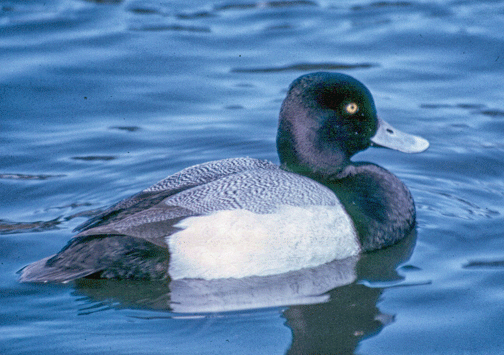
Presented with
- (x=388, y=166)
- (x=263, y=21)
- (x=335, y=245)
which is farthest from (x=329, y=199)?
(x=263, y=21)

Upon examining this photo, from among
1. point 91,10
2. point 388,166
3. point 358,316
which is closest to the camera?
point 358,316

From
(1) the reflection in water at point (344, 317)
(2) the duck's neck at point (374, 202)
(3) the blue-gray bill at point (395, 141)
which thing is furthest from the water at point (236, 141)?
(3) the blue-gray bill at point (395, 141)

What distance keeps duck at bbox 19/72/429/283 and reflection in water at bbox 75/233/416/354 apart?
0.06 m

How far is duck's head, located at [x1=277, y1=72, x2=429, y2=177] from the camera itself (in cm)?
506

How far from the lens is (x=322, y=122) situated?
5.10 meters

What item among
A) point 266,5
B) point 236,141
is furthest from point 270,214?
point 266,5

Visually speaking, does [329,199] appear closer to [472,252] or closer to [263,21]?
[472,252]

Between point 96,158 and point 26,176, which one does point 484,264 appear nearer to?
point 96,158

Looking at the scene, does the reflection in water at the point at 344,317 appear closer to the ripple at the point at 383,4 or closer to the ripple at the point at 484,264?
the ripple at the point at 484,264

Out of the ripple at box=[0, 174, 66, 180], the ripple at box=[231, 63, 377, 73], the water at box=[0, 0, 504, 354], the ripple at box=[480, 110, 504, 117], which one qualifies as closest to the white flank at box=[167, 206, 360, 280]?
the water at box=[0, 0, 504, 354]

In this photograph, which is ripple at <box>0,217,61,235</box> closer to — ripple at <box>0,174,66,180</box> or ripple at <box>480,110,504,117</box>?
ripple at <box>0,174,66,180</box>

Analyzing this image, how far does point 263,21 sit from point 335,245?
577cm

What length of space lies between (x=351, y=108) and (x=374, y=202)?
63 cm

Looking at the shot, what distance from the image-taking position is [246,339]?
412 centimetres
